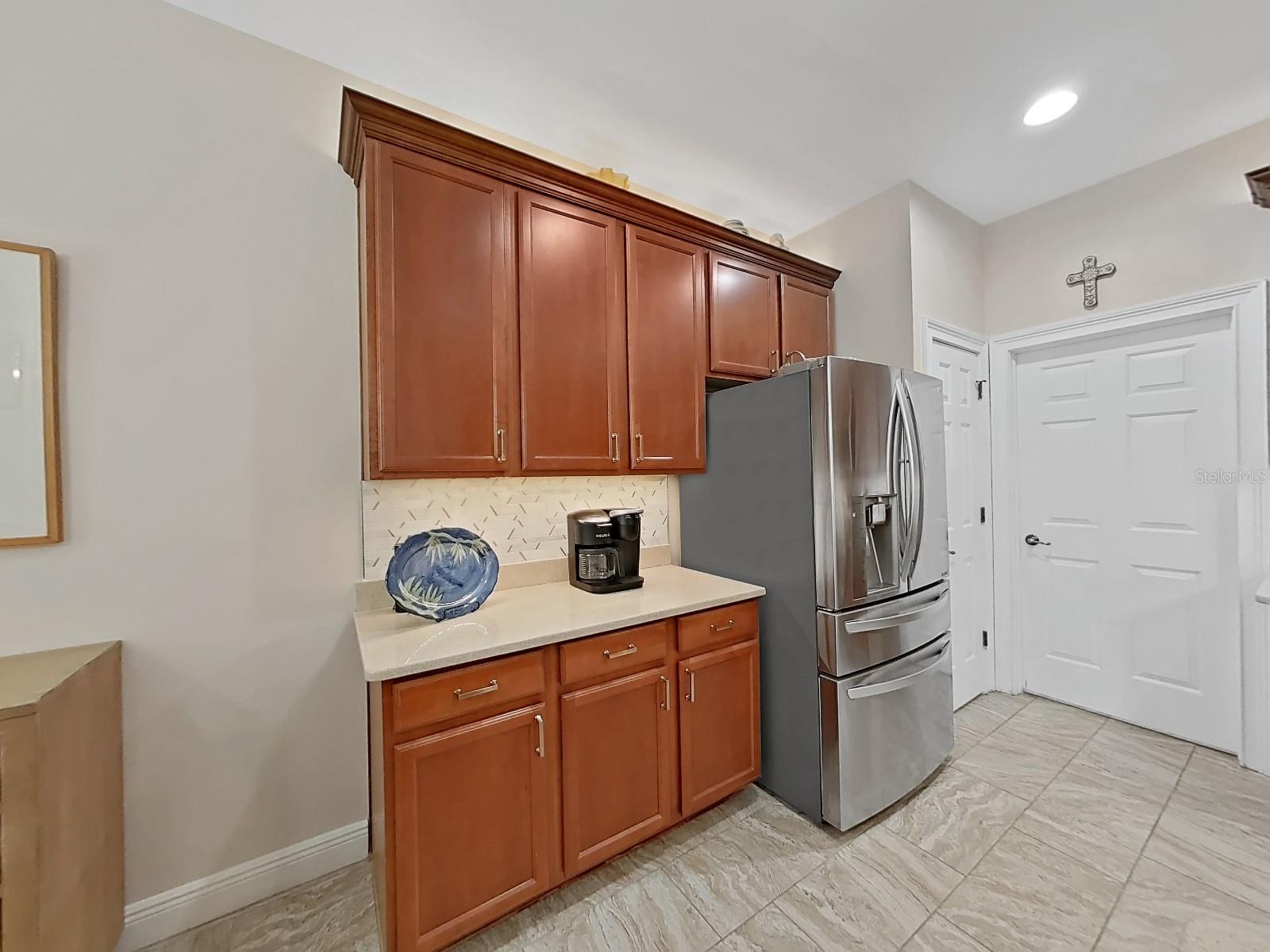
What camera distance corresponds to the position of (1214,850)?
179cm

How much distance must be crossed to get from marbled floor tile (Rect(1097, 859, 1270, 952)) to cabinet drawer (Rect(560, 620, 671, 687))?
1526 mm

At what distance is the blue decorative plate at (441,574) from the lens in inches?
66.5

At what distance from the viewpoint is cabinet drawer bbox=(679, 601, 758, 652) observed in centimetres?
188

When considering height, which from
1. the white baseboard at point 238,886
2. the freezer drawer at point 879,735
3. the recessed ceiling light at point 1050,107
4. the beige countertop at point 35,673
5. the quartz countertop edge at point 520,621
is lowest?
the white baseboard at point 238,886

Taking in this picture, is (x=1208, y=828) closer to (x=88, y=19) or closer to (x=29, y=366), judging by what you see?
(x=29, y=366)

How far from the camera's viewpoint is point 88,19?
1.48 metres

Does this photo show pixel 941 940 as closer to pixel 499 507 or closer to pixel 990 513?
pixel 499 507

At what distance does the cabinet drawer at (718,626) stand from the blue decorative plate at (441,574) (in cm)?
74

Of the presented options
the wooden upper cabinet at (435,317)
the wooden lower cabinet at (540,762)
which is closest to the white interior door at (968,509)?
the wooden lower cabinet at (540,762)

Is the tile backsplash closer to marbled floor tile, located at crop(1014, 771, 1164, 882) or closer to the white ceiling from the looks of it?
the white ceiling

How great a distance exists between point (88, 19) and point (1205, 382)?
4595 mm

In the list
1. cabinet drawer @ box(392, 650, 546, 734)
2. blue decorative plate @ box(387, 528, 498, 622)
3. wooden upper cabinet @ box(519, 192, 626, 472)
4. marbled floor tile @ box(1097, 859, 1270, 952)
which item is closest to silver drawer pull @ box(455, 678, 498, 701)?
cabinet drawer @ box(392, 650, 546, 734)

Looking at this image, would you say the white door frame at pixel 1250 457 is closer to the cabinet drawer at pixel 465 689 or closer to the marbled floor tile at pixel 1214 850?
the marbled floor tile at pixel 1214 850

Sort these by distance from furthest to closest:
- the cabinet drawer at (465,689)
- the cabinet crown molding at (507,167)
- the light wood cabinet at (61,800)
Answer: the cabinet crown molding at (507,167) < the cabinet drawer at (465,689) < the light wood cabinet at (61,800)
